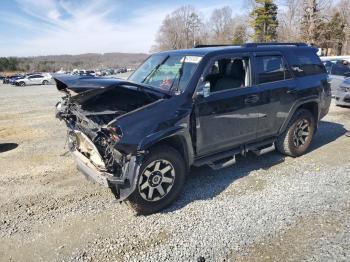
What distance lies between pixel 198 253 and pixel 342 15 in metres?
64.9

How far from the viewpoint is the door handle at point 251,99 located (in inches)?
196

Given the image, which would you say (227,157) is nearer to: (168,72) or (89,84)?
(168,72)

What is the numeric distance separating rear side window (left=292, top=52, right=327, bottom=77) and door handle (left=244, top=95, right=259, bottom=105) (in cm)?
122

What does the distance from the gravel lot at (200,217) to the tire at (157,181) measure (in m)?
0.15

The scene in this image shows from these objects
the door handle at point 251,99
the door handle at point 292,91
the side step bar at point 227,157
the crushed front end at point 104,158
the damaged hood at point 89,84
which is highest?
the damaged hood at point 89,84

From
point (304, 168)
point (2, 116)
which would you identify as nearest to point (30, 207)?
point (304, 168)

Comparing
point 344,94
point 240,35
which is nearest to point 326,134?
point 344,94

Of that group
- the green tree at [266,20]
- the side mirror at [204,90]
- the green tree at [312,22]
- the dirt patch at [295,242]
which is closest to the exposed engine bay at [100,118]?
the side mirror at [204,90]

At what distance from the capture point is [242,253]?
3371 mm

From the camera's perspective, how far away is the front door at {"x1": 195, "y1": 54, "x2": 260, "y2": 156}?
14.9 feet

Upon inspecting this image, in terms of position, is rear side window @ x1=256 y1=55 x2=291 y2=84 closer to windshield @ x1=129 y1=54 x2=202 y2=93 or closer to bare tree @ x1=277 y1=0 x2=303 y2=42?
windshield @ x1=129 y1=54 x2=202 y2=93

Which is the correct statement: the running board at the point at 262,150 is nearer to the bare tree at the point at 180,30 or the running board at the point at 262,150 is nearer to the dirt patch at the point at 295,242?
the dirt patch at the point at 295,242

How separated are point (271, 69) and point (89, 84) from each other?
3.03 metres

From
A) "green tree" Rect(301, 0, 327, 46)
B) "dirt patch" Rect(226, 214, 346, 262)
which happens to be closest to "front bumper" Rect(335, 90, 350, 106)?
"dirt patch" Rect(226, 214, 346, 262)
